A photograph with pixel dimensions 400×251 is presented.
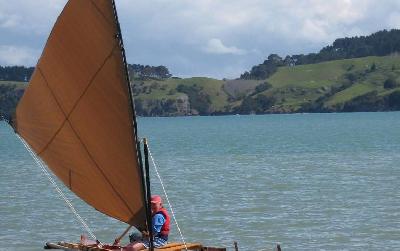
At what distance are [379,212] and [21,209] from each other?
1724 centimetres

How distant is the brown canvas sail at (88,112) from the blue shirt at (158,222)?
703mm

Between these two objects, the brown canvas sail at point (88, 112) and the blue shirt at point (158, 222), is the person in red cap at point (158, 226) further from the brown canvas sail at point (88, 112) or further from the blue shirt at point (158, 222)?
the brown canvas sail at point (88, 112)

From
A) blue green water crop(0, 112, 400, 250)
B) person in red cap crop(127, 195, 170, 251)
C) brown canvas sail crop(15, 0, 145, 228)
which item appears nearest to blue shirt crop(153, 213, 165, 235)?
person in red cap crop(127, 195, 170, 251)

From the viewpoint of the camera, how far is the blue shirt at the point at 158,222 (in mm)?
20828

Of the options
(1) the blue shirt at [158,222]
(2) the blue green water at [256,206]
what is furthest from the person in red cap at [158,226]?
(2) the blue green water at [256,206]

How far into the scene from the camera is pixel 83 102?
20.5m

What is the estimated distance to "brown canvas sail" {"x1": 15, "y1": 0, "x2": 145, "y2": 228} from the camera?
19.5m

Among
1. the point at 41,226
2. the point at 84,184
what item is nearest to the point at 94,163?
the point at 84,184

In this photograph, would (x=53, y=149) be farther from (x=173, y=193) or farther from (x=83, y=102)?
(x=173, y=193)

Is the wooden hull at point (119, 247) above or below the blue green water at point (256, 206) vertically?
above

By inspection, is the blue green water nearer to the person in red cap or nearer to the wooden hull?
the wooden hull

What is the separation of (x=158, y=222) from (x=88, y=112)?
10.1ft

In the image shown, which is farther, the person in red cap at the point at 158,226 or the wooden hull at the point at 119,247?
the person in red cap at the point at 158,226

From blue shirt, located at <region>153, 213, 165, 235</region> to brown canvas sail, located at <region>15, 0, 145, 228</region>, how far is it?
70 centimetres
